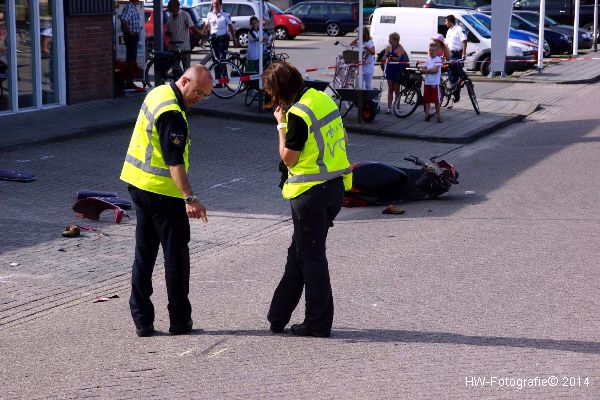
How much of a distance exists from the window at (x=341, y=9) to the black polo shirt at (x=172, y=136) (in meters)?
40.7

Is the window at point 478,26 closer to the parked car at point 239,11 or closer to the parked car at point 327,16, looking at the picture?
the parked car at point 239,11

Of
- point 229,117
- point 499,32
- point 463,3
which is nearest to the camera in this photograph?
point 229,117

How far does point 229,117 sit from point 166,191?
41.8 ft

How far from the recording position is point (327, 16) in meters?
47.2

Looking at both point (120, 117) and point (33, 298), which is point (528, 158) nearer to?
point (120, 117)

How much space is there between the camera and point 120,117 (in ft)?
59.2

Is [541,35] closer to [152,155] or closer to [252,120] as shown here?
[252,120]

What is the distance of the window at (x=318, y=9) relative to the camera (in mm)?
47281

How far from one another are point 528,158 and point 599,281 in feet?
24.9

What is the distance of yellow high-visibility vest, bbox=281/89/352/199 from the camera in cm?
652

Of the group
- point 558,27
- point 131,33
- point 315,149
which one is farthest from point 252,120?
point 558,27

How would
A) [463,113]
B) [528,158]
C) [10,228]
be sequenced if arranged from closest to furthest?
1. [10,228]
2. [528,158]
3. [463,113]

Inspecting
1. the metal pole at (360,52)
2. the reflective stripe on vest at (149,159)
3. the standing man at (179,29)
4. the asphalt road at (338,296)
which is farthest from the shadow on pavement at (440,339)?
the standing man at (179,29)

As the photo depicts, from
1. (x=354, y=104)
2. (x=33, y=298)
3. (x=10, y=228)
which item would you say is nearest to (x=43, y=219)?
(x=10, y=228)
